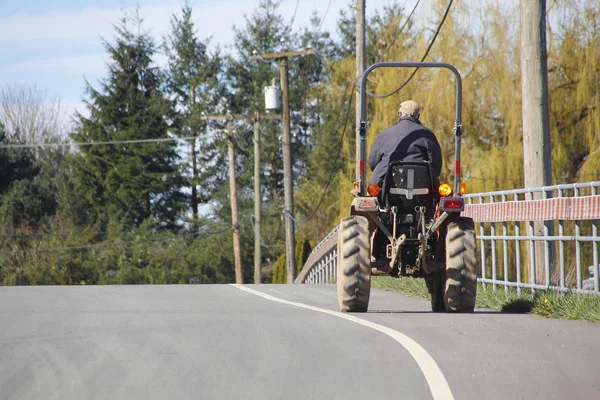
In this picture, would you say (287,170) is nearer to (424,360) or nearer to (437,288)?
(437,288)

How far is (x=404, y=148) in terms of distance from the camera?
32.4ft

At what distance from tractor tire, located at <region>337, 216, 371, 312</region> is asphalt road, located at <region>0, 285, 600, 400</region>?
0.31 m

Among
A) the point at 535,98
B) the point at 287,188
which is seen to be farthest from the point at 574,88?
the point at 287,188

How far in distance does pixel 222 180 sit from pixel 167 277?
872cm

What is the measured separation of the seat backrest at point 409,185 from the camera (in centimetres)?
970

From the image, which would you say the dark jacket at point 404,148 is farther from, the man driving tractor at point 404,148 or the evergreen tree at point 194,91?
the evergreen tree at point 194,91

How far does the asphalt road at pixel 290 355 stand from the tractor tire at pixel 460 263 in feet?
1.02

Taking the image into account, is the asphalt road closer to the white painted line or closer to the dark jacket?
the white painted line

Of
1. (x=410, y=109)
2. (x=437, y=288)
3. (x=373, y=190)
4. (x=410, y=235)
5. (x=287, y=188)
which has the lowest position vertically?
(x=437, y=288)

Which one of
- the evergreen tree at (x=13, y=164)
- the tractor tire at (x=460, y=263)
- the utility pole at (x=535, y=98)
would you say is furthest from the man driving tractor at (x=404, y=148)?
the evergreen tree at (x=13, y=164)

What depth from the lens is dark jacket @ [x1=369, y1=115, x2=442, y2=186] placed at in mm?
9852

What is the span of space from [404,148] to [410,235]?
89 centimetres

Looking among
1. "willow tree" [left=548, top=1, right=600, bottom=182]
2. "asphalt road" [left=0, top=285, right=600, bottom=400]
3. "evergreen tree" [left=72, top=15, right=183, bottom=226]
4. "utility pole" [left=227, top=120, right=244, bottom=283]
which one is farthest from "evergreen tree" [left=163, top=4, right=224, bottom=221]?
"asphalt road" [left=0, top=285, right=600, bottom=400]

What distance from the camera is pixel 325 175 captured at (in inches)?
1890
